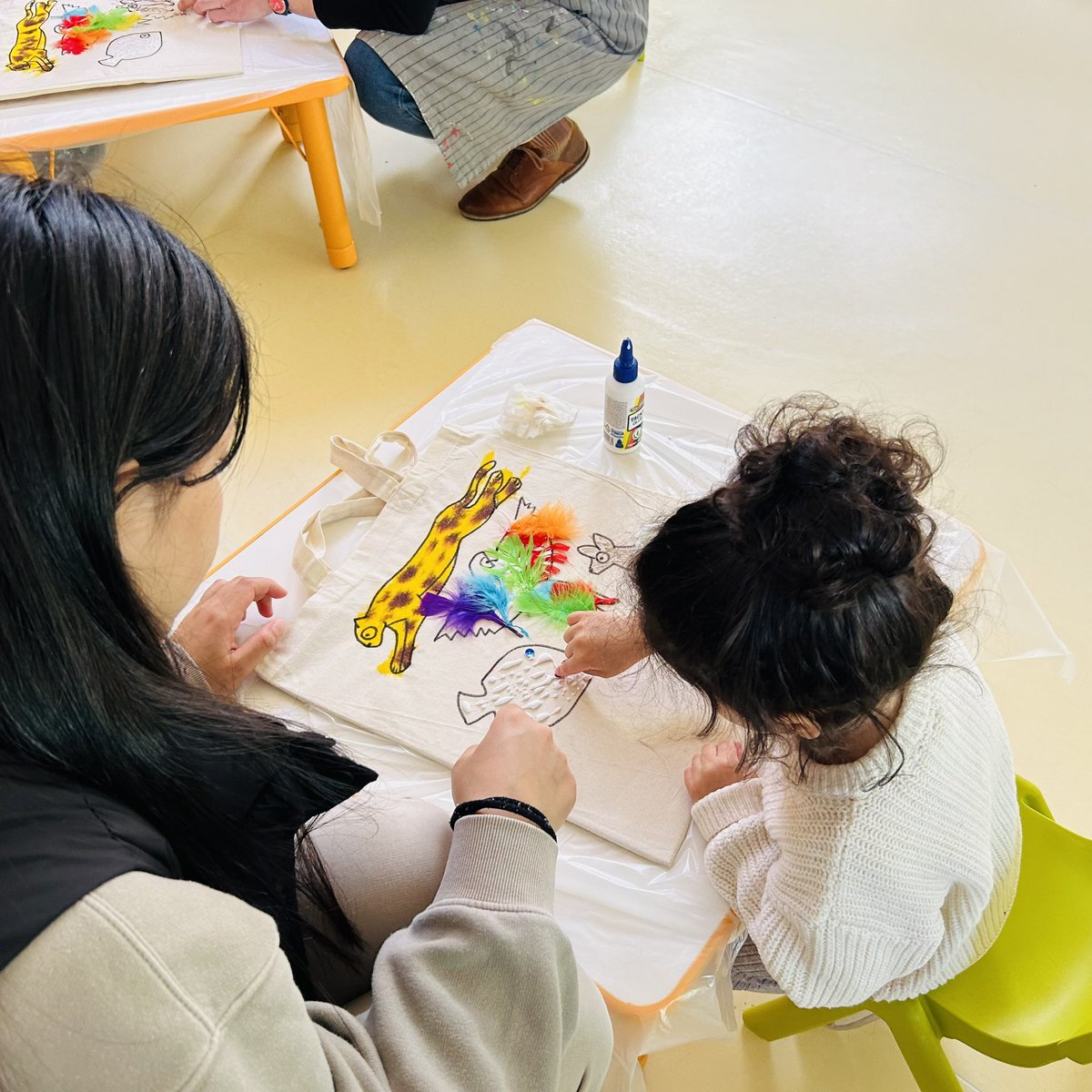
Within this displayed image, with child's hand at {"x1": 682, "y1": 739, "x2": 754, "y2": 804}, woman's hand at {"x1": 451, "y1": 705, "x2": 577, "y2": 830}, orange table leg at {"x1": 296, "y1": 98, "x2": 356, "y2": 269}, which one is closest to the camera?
woman's hand at {"x1": 451, "y1": 705, "x2": 577, "y2": 830}

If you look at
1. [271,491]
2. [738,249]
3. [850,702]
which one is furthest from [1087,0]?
[850,702]

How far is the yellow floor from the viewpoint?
179 cm

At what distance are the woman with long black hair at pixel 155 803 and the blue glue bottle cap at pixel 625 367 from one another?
655 millimetres

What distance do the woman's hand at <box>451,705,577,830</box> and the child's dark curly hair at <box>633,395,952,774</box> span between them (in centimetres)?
16

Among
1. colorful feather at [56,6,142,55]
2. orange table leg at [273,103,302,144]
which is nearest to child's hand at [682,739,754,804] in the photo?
colorful feather at [56,6,142,55]

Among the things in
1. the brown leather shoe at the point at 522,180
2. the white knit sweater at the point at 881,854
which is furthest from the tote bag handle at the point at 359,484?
the brown leather shoe at the point at 522,180

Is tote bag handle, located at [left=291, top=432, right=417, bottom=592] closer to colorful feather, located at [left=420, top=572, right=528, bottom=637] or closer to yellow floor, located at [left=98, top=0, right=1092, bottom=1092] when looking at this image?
colorful feather, located at [left=420, top=572, right=528, bottom=637]

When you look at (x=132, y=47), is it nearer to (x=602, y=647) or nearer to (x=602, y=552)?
(x=602, y=552)

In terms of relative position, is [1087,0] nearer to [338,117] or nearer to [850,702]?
[338,117]

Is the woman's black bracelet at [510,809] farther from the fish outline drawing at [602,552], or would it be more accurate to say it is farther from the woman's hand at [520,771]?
the fish outline drawing at [602,552]

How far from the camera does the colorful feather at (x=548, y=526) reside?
1269mm

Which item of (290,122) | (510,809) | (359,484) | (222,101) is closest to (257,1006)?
(510,809)

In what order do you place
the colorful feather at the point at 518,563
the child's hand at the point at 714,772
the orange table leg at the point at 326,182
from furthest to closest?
1. the orange table leg at the point at 326,182
2. the colorful feather at the point at 518,563
3. the child's hand at the point at 714,772

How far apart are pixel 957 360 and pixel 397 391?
1.17 meters
